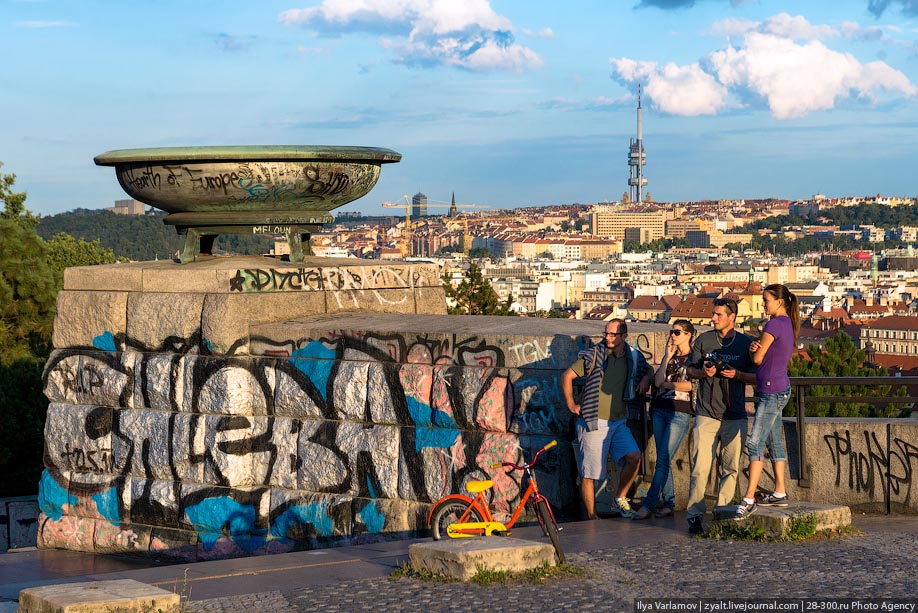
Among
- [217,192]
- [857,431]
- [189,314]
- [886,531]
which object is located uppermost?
[217,192]

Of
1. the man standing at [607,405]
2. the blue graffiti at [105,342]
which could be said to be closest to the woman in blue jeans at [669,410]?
the man standing at [607,405]

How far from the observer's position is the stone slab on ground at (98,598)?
15.5ft

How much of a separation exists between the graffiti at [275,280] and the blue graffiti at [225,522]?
1282 mm

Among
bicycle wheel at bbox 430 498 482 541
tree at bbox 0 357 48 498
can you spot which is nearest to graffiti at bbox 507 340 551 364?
bicycle wheel at bbox 430 498 482 541

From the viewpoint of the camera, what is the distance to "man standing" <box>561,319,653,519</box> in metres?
6.82

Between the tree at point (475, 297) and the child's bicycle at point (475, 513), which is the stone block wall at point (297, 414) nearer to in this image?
the child's bicycle at point (475, 513)

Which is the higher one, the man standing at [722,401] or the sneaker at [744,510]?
the man standing at [722,401]

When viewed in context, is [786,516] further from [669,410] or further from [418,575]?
[418,575]

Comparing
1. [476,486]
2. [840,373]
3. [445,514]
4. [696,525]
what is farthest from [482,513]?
[840,373]

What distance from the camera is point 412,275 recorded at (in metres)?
9.23

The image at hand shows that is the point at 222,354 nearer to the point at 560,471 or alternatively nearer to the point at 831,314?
the point at 560,471

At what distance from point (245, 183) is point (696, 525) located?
3.79 meters

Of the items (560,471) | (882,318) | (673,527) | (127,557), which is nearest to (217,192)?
(127,557)

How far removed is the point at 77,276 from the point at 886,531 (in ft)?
17.5
